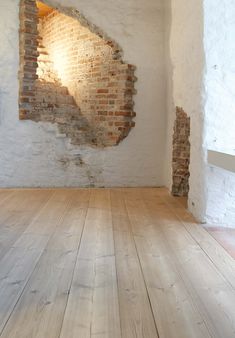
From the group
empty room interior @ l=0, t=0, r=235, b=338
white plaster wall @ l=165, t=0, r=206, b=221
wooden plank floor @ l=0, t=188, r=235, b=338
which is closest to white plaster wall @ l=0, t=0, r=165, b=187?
empty room interior @ l=0, t=0, r=235, b=338

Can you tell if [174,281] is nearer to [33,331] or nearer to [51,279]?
[51,279]

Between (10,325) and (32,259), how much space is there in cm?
84

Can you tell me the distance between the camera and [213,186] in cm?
334

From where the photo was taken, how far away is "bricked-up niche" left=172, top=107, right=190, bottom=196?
4.59 m

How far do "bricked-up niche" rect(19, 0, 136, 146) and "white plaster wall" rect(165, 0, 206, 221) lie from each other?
829mm

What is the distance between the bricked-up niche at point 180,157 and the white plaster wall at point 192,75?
28 cm

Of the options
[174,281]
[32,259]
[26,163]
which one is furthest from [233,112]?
[26,163]

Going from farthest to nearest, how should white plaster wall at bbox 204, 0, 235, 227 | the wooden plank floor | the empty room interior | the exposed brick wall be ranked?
the exposed brick wall < white plaster wall at bbox 204, 0, 235, 227 < the empty room interior < the wooden plank floor

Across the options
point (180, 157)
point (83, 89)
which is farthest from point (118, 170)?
point (83, 89)

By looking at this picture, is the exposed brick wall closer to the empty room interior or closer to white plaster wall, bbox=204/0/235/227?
the empty room interior

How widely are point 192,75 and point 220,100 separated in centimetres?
55

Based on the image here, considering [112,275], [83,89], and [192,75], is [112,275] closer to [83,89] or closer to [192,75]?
[192,75]

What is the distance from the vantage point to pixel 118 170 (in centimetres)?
523

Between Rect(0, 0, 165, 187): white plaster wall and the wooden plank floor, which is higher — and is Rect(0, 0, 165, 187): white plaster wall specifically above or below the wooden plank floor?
above
